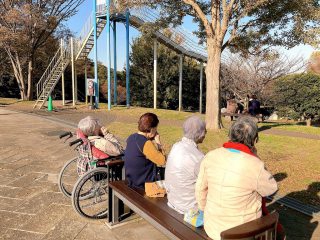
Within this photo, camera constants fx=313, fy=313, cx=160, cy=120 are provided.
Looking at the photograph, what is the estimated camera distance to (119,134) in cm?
913

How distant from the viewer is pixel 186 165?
108 inches

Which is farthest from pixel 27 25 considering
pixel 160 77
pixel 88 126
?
pixel 88 126

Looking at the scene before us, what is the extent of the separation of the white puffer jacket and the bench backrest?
0.08 meters

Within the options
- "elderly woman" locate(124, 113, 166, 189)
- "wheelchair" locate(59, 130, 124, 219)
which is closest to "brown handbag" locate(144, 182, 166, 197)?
"elderly woman" locate(124, 113, 166, 189)

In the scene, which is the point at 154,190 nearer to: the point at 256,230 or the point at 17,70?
the point at 256,230

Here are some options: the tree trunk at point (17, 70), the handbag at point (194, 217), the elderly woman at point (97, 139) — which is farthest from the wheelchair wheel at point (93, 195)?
the tree trunk at point (17, 70)

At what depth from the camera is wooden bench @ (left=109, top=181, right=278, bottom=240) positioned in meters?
2.10

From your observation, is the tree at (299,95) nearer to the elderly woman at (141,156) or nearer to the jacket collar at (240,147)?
the elderly woman at (141,156)

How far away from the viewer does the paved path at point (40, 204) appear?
345cm

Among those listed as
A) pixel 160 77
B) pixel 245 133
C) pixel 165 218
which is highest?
pixel 160 77

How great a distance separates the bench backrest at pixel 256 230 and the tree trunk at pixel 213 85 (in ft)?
24.4

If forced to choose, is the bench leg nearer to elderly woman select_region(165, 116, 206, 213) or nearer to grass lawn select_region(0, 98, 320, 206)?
elderly woman select_region(165, 116, 206, 213)

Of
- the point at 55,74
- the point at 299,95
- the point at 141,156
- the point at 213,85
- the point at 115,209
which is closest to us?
the point at 141,156

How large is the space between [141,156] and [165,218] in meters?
0.83
